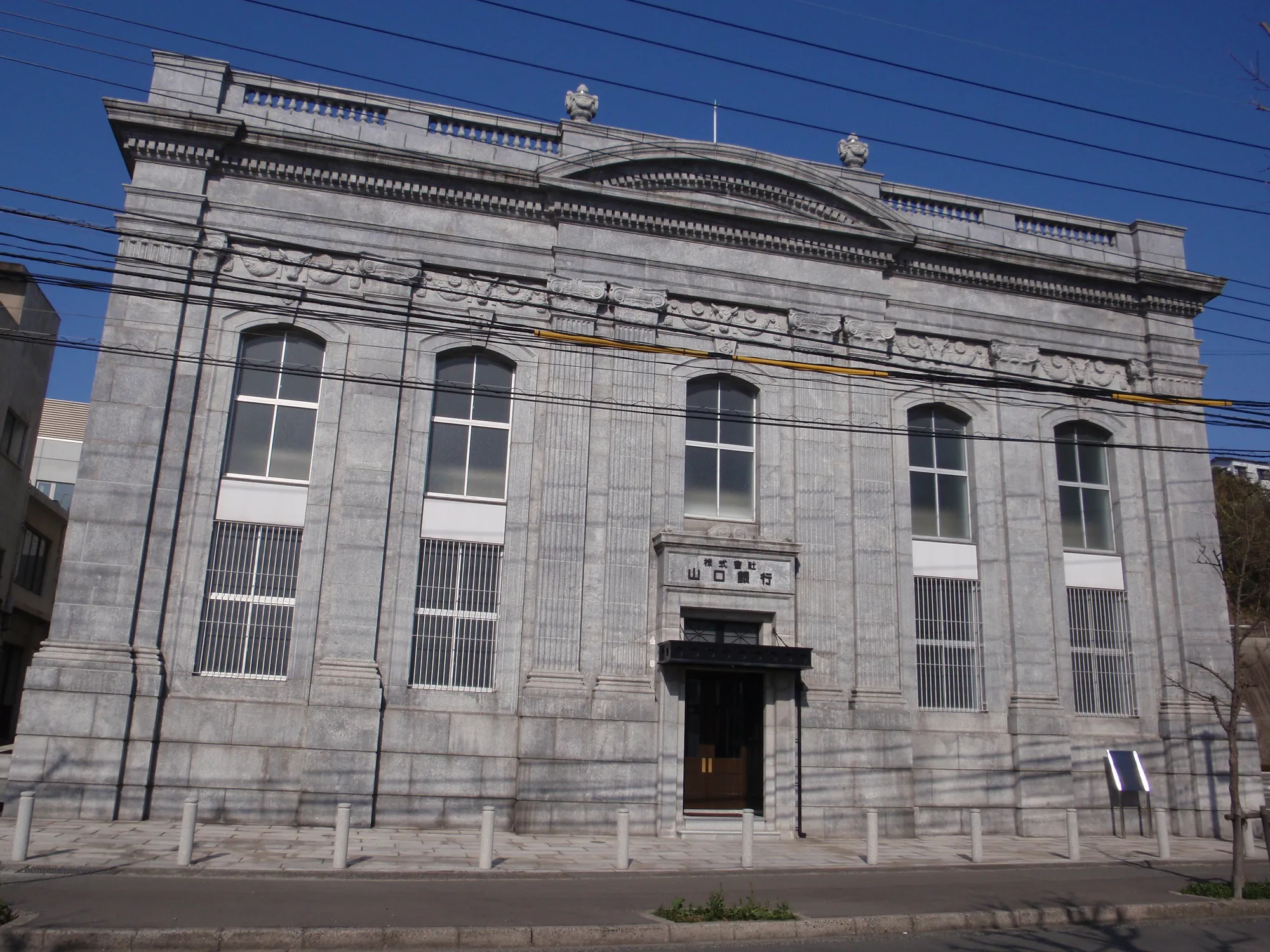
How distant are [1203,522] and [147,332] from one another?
2221 cm

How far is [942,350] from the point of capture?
23344 millimetres

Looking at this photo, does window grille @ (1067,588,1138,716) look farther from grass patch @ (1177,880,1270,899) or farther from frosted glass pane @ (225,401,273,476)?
frosted glass pane @ (225,401,273,476)

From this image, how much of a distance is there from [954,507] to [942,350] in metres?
3.49

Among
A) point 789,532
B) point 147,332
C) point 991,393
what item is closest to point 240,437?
point 147,332

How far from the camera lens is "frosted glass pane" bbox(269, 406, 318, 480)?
65.1 ft

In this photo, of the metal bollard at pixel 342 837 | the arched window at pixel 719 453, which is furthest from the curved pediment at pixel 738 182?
the metal bollard at pixel 342 837

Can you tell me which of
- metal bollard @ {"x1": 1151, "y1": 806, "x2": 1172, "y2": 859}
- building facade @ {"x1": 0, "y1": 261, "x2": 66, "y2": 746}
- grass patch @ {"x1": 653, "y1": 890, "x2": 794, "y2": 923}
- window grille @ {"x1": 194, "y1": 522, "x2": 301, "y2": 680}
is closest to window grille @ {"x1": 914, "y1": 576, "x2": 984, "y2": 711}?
metal bollard @ {"x1": 1151, "y1": 806, "x2": 1172, "y2": 859}

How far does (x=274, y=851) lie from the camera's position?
593 inches

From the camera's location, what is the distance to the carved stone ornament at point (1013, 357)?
2348cm

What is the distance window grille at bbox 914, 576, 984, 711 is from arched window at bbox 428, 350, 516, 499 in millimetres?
9184

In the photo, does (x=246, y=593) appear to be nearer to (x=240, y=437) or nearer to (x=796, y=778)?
(x=240, y=437)

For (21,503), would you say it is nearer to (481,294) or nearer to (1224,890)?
(481,294)

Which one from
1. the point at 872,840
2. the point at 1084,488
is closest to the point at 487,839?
the point at 872,840

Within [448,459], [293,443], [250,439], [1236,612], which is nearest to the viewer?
[1236,612]
